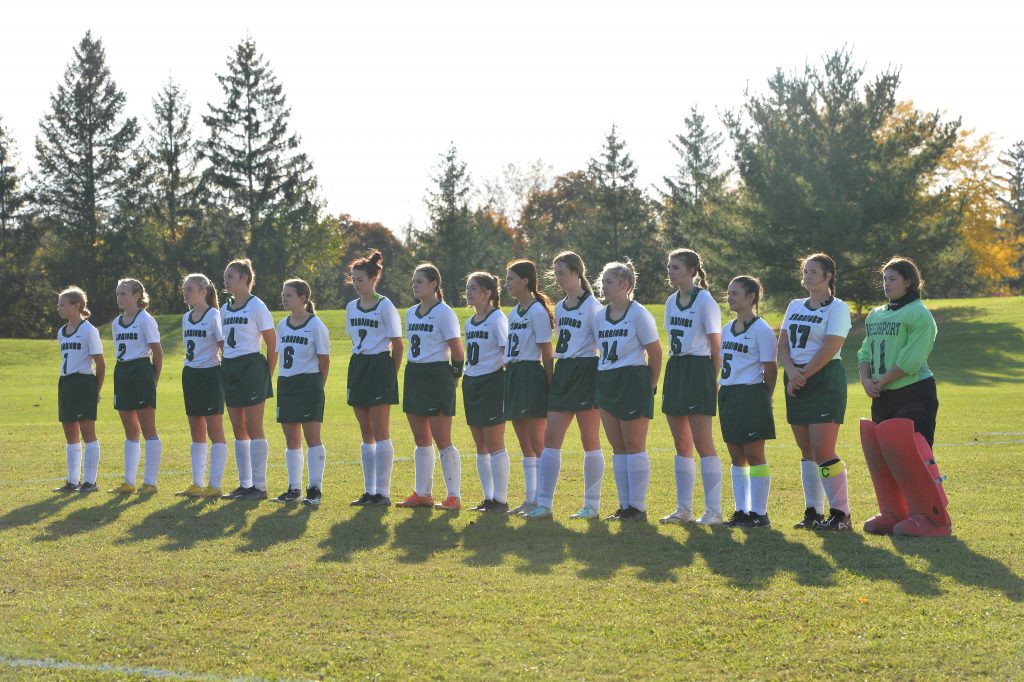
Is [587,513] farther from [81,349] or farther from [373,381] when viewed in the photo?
[81,349]

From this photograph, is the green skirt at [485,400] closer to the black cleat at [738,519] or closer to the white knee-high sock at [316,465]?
the white knee-high sock at [316,465]

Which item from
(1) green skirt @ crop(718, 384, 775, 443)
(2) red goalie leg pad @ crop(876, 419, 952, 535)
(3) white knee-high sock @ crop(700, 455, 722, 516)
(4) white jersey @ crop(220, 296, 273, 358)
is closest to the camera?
(2) red goalie leg pad @ crop(876, 419, 952, 535)

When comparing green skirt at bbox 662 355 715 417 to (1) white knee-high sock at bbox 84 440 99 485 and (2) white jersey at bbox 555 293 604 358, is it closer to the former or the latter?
(2) white jersey at bbox 555 293 604 358

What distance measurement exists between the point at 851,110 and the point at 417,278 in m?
30.5

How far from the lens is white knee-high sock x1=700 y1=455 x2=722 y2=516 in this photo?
821 cm

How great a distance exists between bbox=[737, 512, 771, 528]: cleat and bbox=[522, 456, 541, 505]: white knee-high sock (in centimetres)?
183

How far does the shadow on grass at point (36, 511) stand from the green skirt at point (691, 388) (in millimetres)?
5200

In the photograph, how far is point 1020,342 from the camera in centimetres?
3409

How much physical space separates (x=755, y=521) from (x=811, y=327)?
59.6 inches

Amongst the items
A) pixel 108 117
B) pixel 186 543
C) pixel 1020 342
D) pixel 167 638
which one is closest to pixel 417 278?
pixel 186 543

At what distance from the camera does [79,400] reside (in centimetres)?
1060

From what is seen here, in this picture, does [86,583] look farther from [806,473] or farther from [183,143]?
[183,143]

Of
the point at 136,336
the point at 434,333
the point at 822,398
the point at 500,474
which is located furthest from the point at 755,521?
the point at 136,336

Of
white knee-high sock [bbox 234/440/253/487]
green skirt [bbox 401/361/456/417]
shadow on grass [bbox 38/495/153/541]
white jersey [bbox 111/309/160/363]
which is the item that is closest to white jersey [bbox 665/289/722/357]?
green skirt [bbox 401/361/456/417]
